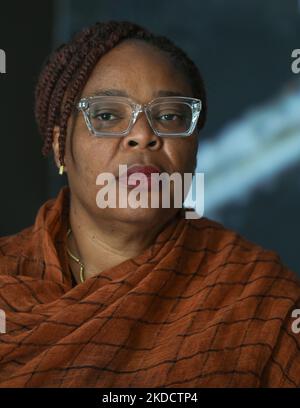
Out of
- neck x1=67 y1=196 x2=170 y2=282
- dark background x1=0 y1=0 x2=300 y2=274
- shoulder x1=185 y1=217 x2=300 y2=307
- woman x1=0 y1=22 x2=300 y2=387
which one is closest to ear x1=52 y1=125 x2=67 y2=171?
woman x1=0 y1=22 x2=300 y2=387

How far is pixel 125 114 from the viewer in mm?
1940

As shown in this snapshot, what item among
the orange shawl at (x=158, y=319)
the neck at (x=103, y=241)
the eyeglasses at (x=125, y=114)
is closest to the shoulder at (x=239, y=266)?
the orange shawl at (x=158, y=319)

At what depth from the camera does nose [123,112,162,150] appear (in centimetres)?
192

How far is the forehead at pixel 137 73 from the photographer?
1967mm

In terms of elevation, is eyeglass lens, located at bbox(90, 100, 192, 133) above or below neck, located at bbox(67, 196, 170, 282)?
above

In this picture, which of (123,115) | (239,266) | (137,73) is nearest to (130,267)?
(239,266)

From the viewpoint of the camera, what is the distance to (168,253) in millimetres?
2035

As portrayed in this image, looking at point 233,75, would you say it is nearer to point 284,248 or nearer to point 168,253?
point 284,248

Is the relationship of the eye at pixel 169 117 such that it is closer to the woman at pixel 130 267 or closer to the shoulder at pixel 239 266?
the woman at pixel 130 267

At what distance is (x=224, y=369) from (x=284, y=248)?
1.69 meters

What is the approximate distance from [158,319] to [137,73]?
0.63 meters

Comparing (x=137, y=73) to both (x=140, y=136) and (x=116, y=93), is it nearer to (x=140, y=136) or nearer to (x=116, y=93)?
(x=116, y=93)

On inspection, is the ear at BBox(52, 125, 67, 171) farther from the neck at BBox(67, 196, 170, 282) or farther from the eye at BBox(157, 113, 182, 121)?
the eye at BBox(157, 113, 182, 121)

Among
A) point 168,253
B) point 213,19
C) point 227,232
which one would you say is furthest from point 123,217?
point 213,19
